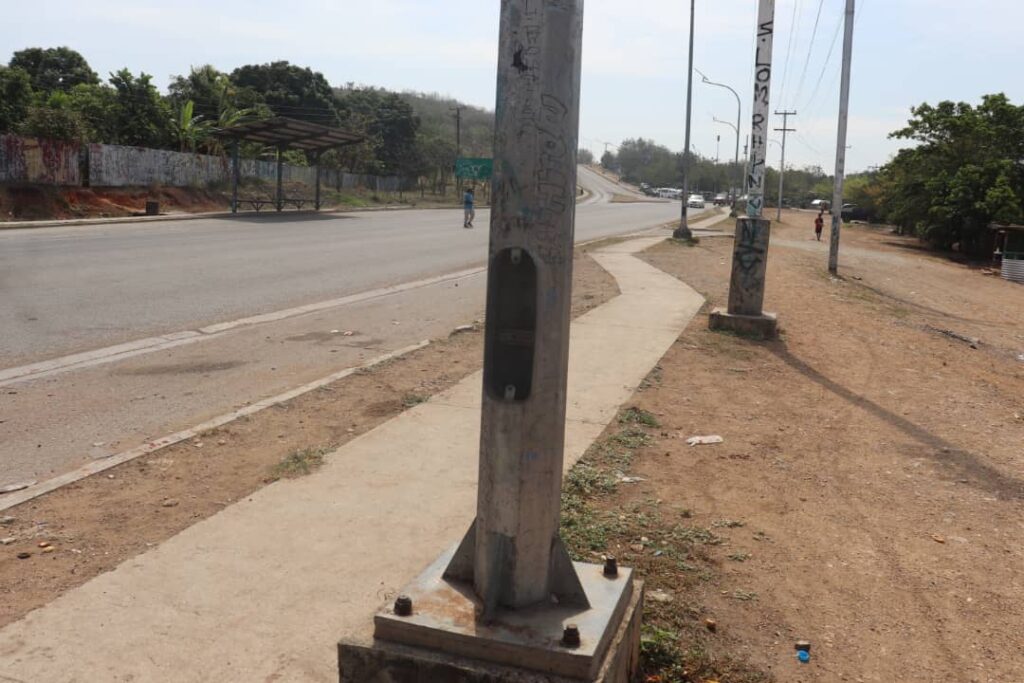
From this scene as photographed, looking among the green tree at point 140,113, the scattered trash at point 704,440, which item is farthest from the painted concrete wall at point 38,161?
the scattered trash at point 704,440

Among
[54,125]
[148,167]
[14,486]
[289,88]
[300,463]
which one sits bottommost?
[14,486]

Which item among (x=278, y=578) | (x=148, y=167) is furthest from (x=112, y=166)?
(x=278, y=578)

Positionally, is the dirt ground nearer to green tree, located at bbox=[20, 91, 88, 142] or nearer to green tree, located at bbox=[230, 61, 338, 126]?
Answer: green tree, located at bbox=[20, 91, 88, 142]

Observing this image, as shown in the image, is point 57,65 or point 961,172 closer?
point 961,172

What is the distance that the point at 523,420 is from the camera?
250 cm

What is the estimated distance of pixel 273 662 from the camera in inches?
115

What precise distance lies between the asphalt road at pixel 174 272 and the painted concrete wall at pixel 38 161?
194 inches

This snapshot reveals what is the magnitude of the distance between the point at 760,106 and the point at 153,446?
7824mm

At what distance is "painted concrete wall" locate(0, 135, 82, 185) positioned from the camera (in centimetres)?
2709

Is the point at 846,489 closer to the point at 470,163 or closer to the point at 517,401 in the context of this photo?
the point at 517,401

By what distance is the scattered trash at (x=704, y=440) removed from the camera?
5.84 m

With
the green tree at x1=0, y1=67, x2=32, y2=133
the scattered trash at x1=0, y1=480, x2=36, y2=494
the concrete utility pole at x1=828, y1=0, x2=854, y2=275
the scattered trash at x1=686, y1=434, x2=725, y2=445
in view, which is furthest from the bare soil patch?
the green tree at x1=0, y1=67, x2=32, y2=133

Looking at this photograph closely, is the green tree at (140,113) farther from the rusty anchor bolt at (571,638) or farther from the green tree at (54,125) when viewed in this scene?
the rusty anchor bolt at (571,638)

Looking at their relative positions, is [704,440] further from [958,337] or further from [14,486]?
[958,337]
